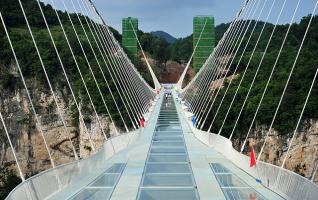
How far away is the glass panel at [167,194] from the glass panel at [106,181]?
0.71 metres

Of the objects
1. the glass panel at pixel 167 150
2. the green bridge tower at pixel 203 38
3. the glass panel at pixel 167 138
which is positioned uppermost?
the green bridge tower at pixel 203 38

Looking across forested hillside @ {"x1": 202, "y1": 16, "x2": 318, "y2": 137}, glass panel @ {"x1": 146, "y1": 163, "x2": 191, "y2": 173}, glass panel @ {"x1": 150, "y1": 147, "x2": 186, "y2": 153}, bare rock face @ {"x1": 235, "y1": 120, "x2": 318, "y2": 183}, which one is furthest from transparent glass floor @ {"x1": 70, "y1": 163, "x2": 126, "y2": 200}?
bare rock face @ {"x1": 235, "y1": 120, "x2": 318, "y2": 183}

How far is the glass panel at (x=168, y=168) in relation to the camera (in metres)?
7.84

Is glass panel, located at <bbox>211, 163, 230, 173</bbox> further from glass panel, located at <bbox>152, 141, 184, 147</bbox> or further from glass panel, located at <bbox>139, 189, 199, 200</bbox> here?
glass panel, located at <bbox>152, 141, 184, 147</bbox>

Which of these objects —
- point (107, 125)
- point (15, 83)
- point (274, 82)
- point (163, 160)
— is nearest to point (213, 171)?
point (163, 160)

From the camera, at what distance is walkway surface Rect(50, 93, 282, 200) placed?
233 inches

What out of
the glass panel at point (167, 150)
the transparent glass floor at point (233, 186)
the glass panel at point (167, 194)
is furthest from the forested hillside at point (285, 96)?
the glass panel at point (167, 194)

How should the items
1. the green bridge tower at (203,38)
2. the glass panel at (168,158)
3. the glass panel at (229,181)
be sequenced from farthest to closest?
1. the green bridge tower at (203,38)
2. the glass panel at (168,158)
3. the glass panel at (229,181)

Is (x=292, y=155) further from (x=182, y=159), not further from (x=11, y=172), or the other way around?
(x=11, y=172)

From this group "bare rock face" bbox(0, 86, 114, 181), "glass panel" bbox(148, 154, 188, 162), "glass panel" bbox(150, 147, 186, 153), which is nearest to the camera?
"glass panel" bbox(148, 154, 188, 162)

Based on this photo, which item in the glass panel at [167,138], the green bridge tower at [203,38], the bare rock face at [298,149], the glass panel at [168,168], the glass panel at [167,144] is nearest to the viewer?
the glass panel at [168,168]

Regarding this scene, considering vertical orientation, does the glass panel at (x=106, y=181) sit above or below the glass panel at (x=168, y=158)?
above

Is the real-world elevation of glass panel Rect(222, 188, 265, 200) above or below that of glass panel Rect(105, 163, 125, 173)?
above

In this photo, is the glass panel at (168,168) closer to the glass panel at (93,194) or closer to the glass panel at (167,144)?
the glass panel at (93,194)
